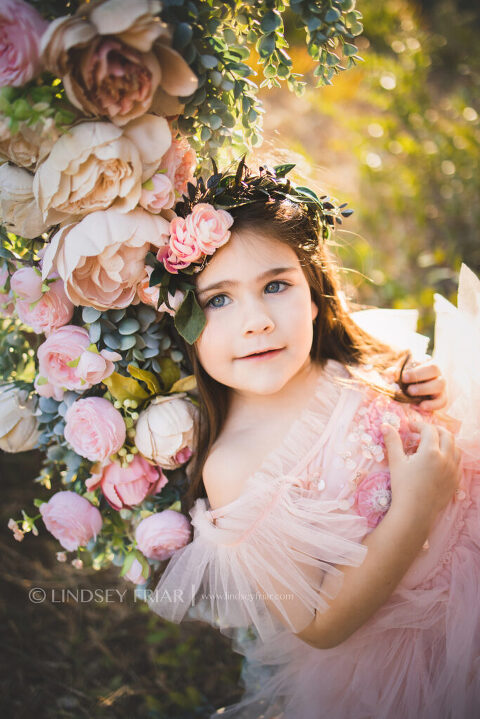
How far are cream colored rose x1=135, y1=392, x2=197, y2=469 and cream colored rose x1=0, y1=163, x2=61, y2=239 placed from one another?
572 millimetres

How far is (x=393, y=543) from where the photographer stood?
142cm

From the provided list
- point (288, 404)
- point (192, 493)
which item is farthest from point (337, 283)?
point (192, 493)

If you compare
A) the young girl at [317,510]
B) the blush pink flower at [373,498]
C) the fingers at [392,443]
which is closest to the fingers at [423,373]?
the young girl at [317,510]

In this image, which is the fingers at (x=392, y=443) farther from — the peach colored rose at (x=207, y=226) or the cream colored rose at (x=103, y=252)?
the cream colored rose at (x=103, y=252)

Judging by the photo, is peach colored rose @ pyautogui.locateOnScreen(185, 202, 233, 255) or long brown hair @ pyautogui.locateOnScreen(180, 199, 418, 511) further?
long brown hair @ pyautogui.locateOnScreen(180, 199, 418, 511)

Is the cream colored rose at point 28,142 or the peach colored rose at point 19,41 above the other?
the peach colored rose at point 19,41

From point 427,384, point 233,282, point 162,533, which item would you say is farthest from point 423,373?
point 162,533

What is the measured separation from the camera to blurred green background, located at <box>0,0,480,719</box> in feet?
6.88

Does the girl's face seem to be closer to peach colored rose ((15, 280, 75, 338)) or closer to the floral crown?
the floral crown

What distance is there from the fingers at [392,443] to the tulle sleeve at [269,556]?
0.63 ft

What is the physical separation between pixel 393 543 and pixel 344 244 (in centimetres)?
171

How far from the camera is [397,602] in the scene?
4.99 feet

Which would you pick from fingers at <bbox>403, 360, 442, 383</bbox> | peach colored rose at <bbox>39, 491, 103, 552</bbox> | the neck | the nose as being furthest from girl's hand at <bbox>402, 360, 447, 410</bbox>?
peach colored rose at <bbox>39, 491, 103, 552</bbox>

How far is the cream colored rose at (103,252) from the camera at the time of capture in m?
1.30
